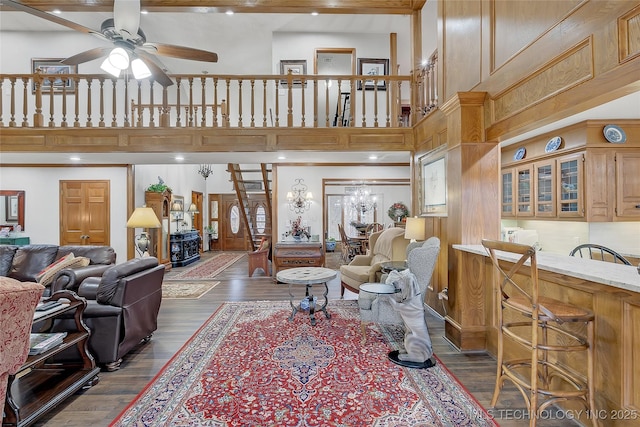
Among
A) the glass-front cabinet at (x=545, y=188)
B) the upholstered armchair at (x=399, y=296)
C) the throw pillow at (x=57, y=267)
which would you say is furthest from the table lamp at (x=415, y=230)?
the throw pillow at (x=57, y=267)

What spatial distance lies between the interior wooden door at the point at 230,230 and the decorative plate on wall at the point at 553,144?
30.2 feet

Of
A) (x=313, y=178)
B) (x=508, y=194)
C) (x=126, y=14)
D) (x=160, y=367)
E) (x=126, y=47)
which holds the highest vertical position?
(x=126, y=14)

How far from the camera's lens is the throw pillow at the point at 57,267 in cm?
336

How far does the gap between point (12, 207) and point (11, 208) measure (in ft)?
0.09

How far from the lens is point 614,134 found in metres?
3.45

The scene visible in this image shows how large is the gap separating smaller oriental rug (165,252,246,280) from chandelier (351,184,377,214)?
3908mm

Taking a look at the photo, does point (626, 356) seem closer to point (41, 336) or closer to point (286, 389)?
point (286, 389)

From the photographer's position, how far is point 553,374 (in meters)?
1.97

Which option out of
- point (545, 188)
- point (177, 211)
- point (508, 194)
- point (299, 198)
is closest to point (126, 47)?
point (299, 198)

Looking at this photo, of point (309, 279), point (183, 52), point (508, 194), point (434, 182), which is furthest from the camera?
point (508, 194)

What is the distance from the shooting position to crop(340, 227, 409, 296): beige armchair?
4087 mm

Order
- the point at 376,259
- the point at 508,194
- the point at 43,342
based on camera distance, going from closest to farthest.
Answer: the point at 43,342
the point at 376,259
the point at 508,194

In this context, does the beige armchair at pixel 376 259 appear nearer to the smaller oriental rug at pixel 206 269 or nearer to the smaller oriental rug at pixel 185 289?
the smaller oriental rug at pixel 185 289

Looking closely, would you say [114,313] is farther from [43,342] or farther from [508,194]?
[508,194]
